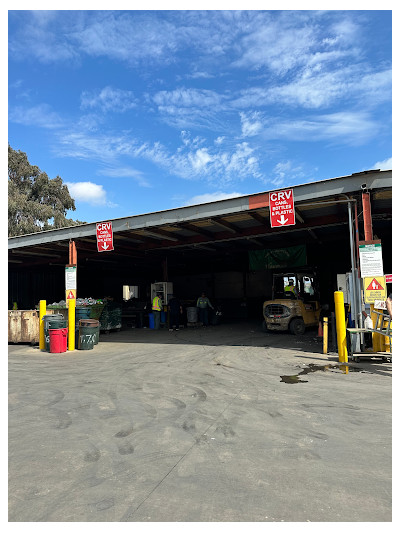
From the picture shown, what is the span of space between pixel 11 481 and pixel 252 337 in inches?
471

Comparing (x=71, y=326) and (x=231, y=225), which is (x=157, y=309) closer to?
(x=71, y=326)

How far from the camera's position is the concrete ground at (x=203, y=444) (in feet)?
10.3

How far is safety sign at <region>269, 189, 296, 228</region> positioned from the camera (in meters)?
10.8

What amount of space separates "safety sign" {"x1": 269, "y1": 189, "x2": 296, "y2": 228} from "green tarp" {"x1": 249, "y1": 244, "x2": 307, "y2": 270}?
7686 millimetres

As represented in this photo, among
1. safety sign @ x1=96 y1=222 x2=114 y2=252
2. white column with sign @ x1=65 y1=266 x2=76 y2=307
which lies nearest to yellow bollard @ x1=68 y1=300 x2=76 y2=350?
white column with sign @ x1=65 y1=266 x2=76 y2=307

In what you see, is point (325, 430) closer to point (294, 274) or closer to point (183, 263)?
point (294, 274)

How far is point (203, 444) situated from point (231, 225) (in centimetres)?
1123

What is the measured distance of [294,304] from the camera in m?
15.1

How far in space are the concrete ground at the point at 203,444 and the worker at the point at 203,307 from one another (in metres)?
11.0

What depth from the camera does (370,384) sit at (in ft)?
23.2

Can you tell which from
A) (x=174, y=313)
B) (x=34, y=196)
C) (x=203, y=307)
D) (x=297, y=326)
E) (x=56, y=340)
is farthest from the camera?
(x=34, y=196)

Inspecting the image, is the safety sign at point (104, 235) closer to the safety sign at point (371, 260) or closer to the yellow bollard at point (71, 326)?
the yellow bollard at point (71, 326)

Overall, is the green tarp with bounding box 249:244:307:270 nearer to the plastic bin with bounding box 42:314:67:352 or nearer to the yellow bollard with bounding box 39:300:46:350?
the plastic bin with bounding box 42:314:67:352

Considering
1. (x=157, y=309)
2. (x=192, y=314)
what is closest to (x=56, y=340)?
(x=157, y=309)
